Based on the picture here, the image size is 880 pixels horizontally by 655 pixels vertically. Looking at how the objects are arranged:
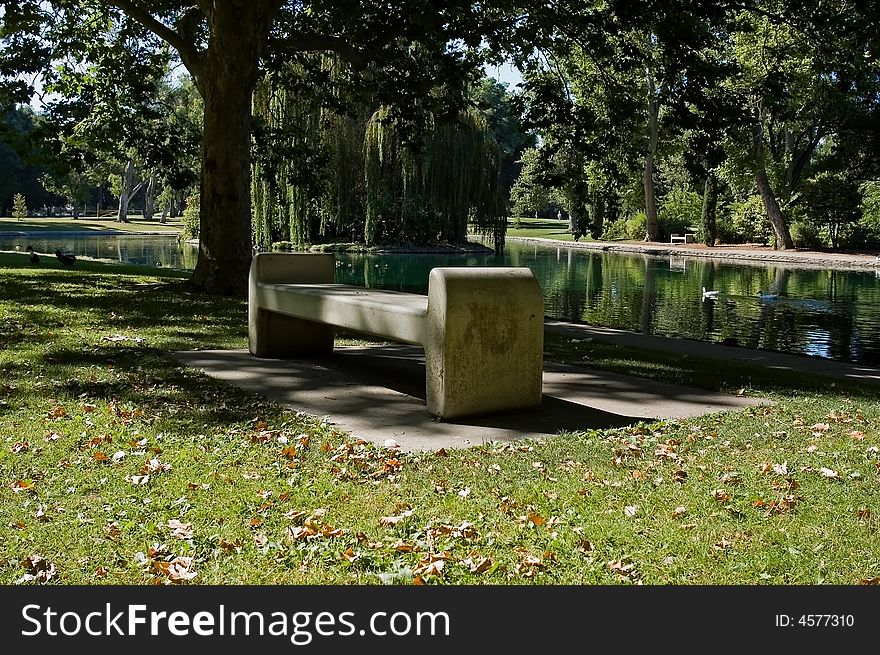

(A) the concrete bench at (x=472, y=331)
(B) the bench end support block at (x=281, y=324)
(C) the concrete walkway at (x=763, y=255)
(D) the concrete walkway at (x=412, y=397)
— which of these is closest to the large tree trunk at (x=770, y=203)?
(C) the concrete walkway at (x=763, y=255)

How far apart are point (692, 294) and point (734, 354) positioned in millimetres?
11736

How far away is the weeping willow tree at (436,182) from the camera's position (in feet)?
96.8

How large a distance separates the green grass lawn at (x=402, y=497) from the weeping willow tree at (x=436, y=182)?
912 inches

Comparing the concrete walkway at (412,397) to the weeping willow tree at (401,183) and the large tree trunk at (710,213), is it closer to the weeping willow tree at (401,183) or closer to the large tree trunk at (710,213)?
the weeping willow tree at (401,183)

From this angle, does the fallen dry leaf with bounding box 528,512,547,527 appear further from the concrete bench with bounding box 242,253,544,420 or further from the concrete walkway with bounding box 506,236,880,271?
the concrete walkway with bounding box 506,236,880,271

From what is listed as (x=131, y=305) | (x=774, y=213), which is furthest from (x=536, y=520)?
(x=774, y=213)

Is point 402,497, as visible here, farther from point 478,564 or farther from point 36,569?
point 36,569

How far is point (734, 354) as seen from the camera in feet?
35.3

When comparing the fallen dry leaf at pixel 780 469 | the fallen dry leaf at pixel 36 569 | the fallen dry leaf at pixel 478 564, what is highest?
the fallen dry leaf at pixel 780 469

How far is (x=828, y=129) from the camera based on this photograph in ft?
131

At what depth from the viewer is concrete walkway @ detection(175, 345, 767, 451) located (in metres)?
5.76

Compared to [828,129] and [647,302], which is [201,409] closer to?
[647,302]

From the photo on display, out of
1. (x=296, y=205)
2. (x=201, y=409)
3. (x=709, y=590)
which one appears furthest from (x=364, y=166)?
(x=709, y=590)

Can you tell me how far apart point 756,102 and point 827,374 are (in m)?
28.9
